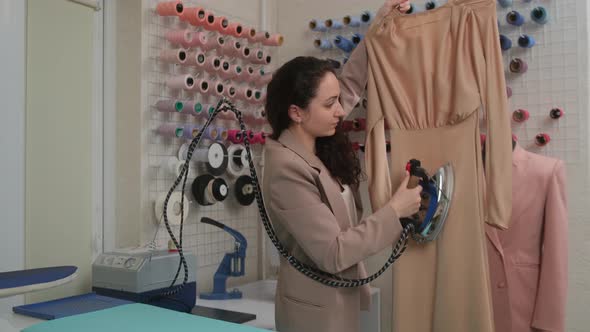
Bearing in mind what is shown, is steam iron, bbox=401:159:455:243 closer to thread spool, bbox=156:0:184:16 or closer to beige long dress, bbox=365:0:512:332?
beige long dress, bbox=365:0:512:332

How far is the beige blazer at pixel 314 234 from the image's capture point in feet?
5.84

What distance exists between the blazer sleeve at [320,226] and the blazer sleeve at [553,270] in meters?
0.68

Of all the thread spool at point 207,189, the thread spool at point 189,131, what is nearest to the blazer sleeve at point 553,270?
the thread spool at point 207,189

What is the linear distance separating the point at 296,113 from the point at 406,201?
0.48 metres

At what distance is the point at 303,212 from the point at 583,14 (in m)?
1.58

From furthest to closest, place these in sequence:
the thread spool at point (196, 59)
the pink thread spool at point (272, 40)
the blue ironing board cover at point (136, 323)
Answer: the pink thread spool at point (272, 40)
the thread spool at point (196, 59)
the blue ironing board cover at point (136, 323)

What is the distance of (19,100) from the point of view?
239 centimetres

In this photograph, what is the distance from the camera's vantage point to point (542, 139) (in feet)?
8.07

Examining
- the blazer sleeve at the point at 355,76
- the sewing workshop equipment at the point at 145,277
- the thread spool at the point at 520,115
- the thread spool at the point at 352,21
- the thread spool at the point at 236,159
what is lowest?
the sewing workshop equipment at the point at 145,277

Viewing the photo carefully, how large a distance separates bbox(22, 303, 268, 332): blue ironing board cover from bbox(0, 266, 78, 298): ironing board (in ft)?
0.96

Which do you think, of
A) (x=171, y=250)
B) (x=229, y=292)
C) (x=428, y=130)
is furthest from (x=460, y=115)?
(x=229, y=292)

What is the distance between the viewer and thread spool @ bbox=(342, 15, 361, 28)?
2988 millimetres

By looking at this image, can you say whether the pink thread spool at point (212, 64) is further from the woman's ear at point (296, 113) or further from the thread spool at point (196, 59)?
the woman's ear at point (296, 113)

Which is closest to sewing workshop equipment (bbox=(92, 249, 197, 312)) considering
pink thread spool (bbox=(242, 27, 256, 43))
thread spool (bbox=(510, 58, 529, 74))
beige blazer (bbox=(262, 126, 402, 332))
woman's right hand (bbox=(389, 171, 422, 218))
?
beige blazer (bbox=(262, 126, 402, 332))
